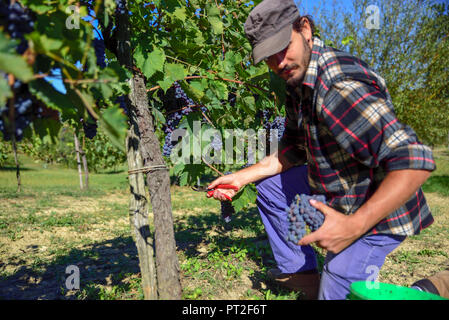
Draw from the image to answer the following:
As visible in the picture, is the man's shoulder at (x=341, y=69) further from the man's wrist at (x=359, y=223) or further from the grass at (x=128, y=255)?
the grass at (x=128, y=255)

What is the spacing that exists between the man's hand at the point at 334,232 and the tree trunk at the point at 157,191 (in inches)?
35.8

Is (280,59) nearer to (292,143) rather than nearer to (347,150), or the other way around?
(347,150)

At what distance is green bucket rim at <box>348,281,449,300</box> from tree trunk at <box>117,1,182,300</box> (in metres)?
1.08

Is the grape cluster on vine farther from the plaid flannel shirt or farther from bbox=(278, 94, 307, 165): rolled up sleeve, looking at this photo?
the plaid flannel shirt

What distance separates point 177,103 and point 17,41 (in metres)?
2.19

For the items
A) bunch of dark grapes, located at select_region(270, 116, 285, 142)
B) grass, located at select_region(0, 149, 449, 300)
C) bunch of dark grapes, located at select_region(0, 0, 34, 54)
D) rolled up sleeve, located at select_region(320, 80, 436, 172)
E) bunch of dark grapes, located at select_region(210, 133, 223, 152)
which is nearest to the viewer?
bunch of dark grapes, located at select_region(0, 0, 34, 54)

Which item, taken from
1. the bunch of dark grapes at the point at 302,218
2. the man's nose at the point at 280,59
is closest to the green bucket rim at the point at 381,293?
the bunch of dark grapes at the point at 302,218

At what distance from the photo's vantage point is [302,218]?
64.6 inches

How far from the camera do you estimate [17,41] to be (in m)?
1.04

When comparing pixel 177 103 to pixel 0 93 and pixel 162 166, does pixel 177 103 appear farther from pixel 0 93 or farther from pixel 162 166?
pixel 0 93

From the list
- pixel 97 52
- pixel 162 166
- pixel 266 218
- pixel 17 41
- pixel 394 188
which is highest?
pixel 97 52

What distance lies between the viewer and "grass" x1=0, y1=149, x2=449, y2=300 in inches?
102

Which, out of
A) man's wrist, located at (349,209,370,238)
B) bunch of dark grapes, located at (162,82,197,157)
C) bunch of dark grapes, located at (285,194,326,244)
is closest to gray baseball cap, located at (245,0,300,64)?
bunch of dark grapes, located at (285,194,326,244)

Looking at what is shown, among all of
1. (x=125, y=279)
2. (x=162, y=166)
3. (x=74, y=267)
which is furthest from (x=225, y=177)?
(x=74, y=267)
